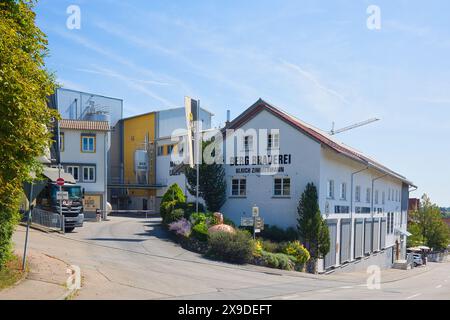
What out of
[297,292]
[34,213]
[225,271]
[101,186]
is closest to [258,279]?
[225,271]

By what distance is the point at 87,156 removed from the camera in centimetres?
4372

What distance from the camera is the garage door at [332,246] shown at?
3060 cm

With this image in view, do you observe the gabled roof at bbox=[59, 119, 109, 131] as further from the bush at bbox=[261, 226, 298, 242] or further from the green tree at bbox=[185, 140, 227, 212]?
the bush at bbox=[261, 226, 298, 242]

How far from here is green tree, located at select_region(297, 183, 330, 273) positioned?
2848 centimetres

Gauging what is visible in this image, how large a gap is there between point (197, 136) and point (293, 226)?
7659mm

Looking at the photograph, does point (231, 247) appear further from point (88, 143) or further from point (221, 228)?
point (88, 143)

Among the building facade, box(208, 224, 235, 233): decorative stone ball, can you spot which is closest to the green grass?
box(208, 224, 235, 233): decorative stone ball

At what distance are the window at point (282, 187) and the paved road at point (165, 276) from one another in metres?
7.19

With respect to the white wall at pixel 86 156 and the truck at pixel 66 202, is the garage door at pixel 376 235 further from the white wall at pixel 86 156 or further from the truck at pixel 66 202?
the white wall at pixel 86 156

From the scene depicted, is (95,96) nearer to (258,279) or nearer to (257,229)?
(257,229)

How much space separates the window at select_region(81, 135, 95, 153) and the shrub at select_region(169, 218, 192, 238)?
1728cm

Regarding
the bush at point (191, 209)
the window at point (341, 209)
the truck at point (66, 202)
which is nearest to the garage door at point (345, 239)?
the window at point (341, 209)

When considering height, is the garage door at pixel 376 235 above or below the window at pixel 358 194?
below

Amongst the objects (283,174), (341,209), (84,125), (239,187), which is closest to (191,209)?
(239,187)
